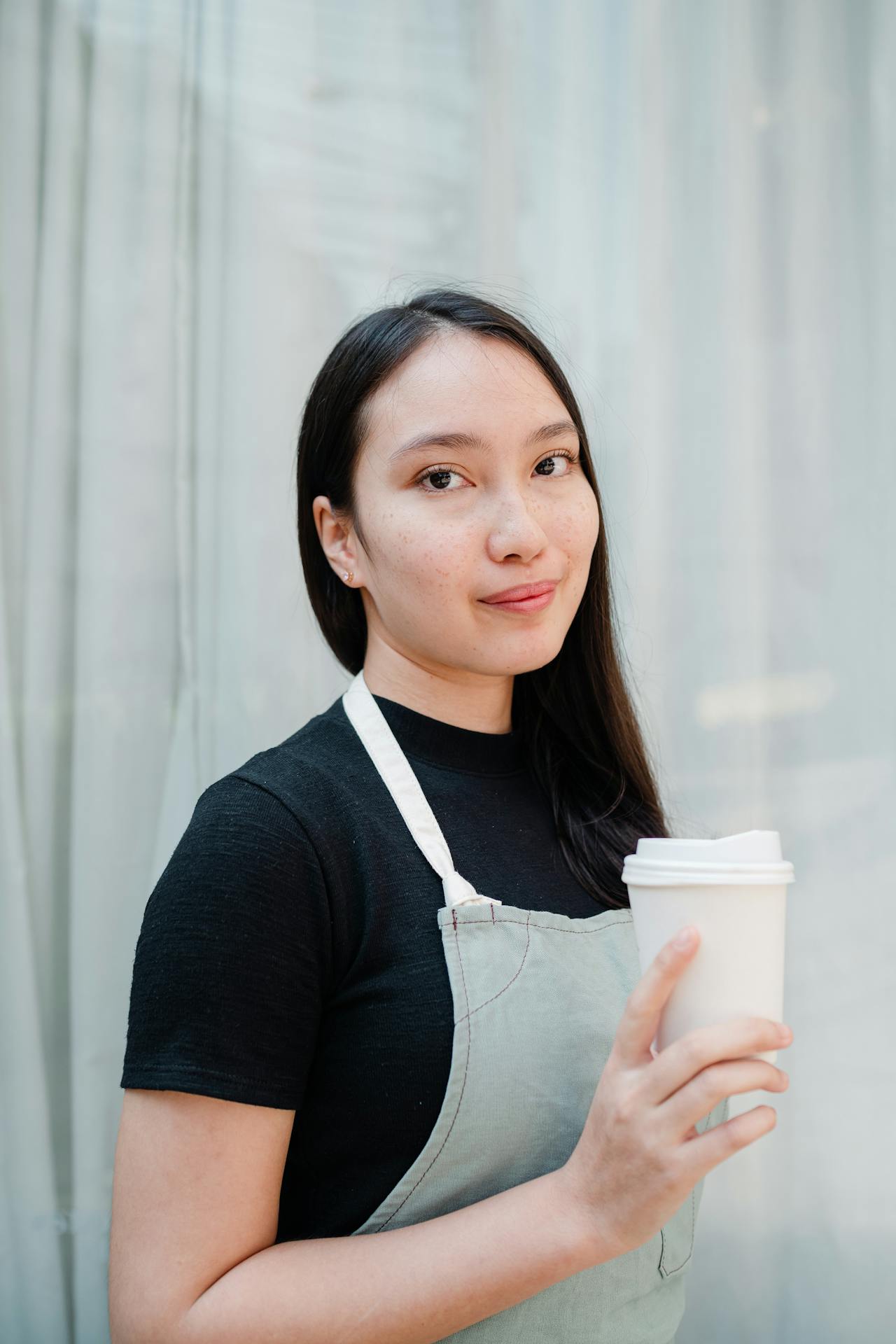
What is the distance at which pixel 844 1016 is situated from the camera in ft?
5.07

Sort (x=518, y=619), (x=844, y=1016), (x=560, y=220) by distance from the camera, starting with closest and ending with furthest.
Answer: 1. (x=518, y=619)
2. (x=844, y=1016)
3. (x=560, y=220)

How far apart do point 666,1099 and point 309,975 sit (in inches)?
11.9

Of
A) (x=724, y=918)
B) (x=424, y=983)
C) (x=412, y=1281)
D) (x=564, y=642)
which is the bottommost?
(x=412, y=1281)

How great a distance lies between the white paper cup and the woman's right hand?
0.02 metres

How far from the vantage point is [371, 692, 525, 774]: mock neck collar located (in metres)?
1.10

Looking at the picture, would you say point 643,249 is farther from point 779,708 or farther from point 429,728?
point 429,728

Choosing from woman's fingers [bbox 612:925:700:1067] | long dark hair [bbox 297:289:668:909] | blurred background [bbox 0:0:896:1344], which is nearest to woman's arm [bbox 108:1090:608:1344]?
woman's fingers [bbox 612:925:700:1067]

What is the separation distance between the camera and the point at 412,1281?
31.4 inches

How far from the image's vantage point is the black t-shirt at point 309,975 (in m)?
0.82

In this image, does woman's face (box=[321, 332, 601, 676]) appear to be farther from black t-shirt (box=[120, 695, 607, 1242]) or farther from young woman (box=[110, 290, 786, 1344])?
black t-shirt (box=[120, 695, 607, 1242])

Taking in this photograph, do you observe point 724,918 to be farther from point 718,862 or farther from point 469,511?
point 469,511

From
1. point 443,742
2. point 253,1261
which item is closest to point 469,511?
point 443,742

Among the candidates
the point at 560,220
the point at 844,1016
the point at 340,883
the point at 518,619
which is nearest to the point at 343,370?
the point at 518,619

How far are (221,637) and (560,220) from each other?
81 centimetres
